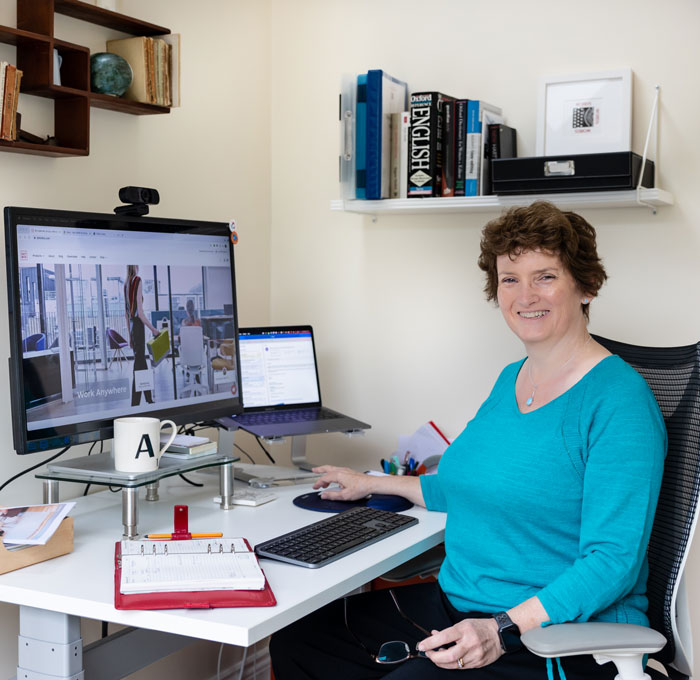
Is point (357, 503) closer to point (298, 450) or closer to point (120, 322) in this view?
point (298, 450)

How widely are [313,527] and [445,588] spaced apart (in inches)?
11.4

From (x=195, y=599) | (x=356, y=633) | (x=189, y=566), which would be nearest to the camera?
(x=195, y=599)

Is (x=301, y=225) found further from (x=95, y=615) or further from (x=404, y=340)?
(x=95, y=615)

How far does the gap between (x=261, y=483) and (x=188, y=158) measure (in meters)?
0.93

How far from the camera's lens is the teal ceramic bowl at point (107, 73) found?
2000mm

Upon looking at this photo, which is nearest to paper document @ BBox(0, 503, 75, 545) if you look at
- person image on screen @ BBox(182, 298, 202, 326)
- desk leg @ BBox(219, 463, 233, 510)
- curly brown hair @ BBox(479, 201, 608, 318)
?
desk leg @ BBox(219, 463, 233, 510)

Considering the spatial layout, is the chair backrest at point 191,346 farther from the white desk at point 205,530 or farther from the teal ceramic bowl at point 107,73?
the teal ceramic bowl at point 107,73

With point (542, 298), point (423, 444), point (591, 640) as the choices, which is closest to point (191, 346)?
point (542, 298)

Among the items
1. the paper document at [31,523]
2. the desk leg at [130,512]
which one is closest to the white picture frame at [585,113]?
the desk leg at [130,512]

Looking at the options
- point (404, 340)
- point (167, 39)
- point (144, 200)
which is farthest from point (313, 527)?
point (167, 39)

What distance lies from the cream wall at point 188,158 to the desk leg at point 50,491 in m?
0.14

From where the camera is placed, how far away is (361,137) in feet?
7.84

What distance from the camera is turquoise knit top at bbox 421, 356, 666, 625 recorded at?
148 centimetres

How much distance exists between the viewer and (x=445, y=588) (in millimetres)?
1777
